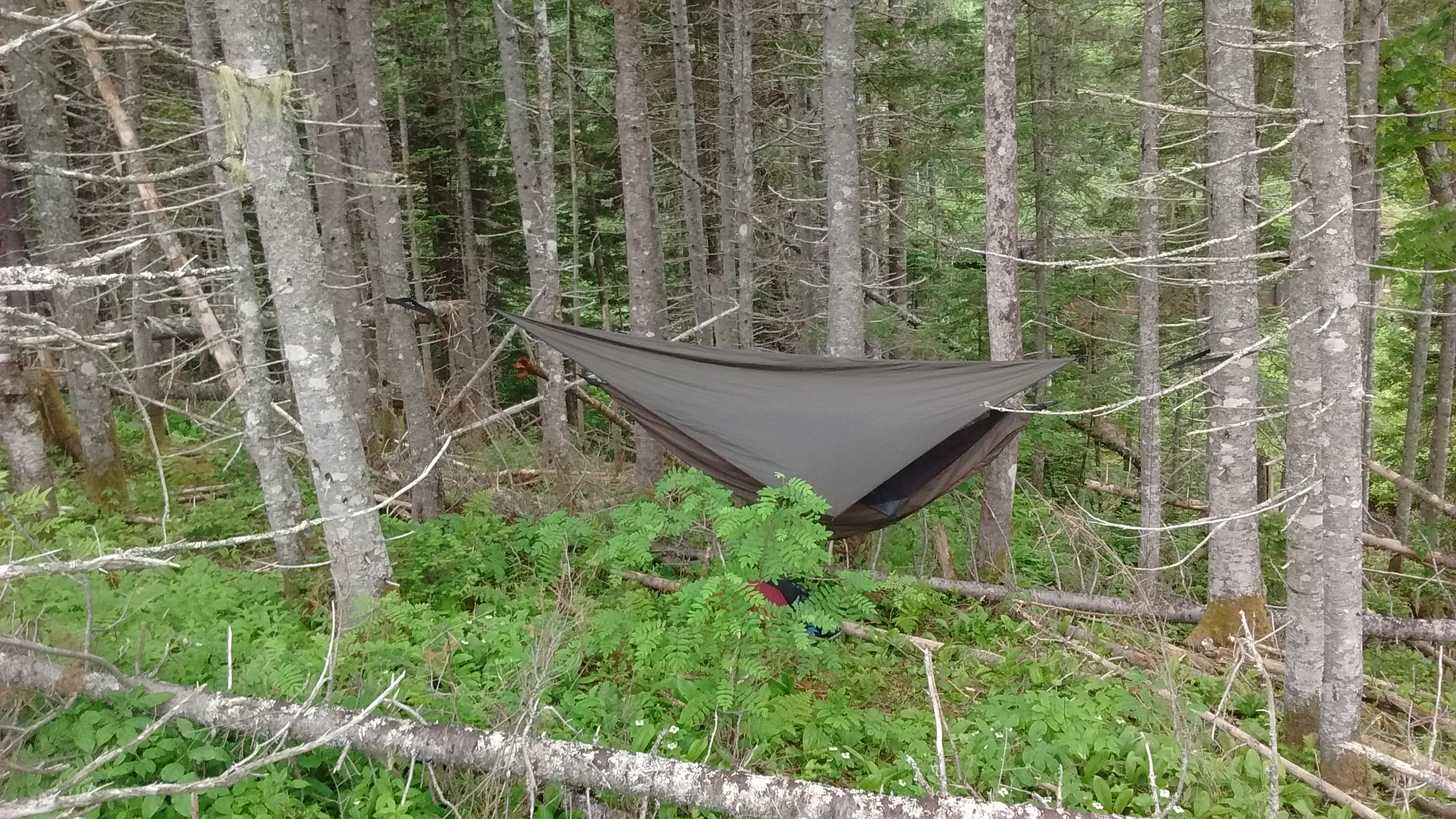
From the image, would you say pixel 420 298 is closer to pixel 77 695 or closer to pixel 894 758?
pixel 77 695

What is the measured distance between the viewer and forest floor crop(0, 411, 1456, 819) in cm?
250

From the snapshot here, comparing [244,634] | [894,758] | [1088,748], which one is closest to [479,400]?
[244,634]

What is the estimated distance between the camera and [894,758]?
9.64 feet

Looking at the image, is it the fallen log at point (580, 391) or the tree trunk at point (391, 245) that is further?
the fallen log at point (580, 391)

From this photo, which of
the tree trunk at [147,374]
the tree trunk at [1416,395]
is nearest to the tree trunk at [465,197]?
the tree trunk at [147,374]

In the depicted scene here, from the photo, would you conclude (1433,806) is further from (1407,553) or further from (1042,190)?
(1042,190)

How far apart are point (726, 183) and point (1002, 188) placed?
341cm

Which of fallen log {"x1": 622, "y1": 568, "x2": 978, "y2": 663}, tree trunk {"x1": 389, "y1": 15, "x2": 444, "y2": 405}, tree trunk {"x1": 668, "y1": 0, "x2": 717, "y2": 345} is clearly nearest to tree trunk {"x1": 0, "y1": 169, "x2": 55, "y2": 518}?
tree trunk {"x1": 389, "y1": 15, "x2": 444, "y2": 405}

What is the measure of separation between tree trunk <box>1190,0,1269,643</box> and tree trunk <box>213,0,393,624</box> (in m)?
3.78

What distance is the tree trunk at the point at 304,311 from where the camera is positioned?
2.90m

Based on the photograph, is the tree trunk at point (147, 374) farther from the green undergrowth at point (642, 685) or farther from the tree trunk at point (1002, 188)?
the tree trunk at point (1002, 188)

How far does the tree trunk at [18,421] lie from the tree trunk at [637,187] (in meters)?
3.20

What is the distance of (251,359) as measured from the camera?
3.69 metres

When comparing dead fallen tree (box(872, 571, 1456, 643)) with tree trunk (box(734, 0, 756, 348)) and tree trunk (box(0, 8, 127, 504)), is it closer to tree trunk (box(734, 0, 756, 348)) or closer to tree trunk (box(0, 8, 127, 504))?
tree trunk (box(734, 0, 756, 348))
